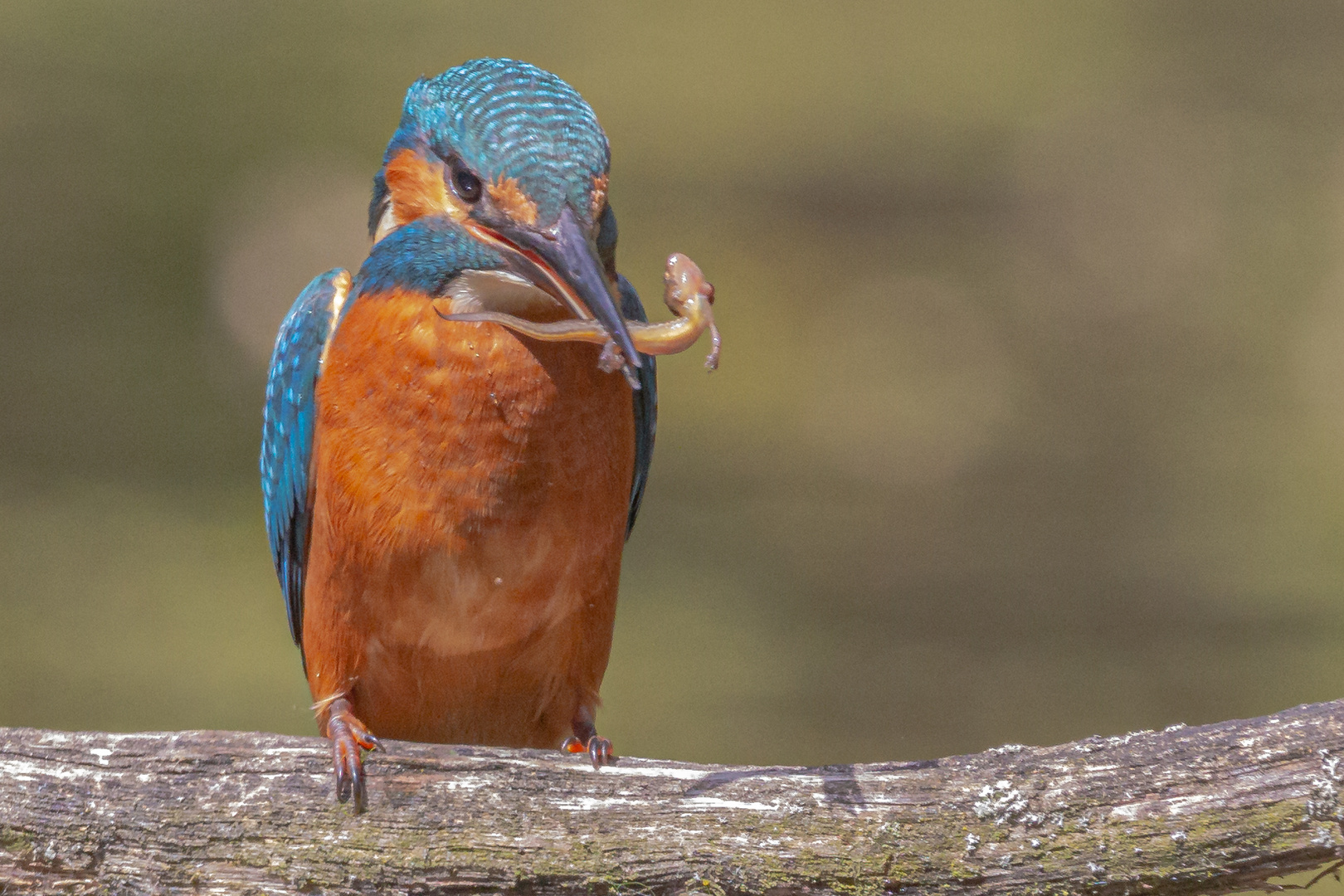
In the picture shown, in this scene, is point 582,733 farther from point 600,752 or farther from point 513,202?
point 513,202

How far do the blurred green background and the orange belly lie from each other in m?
3.80

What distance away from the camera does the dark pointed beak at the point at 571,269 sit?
2.06 meters

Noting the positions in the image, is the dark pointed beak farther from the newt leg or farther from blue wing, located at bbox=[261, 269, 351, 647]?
the newt leg

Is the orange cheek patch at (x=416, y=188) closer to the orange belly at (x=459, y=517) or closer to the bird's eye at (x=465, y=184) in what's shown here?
the bird's eye at (x=465, y=184)

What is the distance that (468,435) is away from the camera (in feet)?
7.77

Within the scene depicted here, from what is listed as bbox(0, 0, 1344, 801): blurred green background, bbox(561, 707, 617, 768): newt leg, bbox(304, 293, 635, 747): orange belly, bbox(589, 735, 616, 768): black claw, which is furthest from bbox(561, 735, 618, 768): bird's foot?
bbox(0, 0, 1344, 801): blurred green background

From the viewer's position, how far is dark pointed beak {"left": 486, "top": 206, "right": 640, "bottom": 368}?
2.06 metres

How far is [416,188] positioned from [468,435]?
1.54ft

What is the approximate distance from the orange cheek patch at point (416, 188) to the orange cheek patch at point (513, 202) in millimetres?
129

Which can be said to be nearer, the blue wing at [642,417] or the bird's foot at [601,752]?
the bird's foot at [601,752]

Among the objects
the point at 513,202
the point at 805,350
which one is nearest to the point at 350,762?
the point at 513,202

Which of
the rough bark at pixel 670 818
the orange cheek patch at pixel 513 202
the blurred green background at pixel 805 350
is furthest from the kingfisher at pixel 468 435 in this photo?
the blurred green background at pixel 805 350

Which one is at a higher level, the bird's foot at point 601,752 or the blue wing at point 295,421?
the blue wing at point 295,421

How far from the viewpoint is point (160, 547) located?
7.31 m
